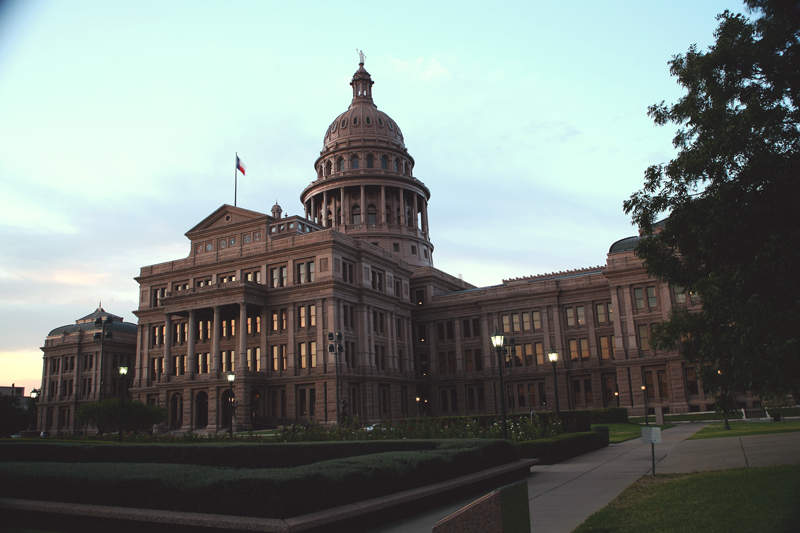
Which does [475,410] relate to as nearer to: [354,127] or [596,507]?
[354,127]

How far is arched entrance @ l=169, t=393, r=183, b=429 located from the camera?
69.8m

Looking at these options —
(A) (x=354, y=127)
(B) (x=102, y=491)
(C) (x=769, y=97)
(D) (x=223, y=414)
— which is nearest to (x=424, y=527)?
(B) (x=102, y=491)

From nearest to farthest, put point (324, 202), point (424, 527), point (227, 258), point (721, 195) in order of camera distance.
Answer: point (424, 527) < point (721, 195) < point (227, 258) < point (324, 202)

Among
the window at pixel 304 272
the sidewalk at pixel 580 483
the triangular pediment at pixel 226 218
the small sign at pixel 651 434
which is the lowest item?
the sidewalk at pixel 580 483

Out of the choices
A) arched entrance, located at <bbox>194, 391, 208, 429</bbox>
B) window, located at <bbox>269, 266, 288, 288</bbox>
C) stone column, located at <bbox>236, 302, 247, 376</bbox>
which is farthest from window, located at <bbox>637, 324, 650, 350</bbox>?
arched entrance, located at <bbox>194, 391, 208, 429</bbox>

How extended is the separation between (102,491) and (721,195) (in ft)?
52.3

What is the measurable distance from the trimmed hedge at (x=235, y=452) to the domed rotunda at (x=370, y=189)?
71783 mm

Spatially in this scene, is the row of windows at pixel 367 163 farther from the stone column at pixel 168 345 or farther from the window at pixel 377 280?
the stone column at pixel 168 345

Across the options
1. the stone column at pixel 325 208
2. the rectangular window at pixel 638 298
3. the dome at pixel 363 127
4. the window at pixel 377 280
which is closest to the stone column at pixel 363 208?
the stone column at pixel 325 208

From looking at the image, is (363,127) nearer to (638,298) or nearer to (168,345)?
(168,345)

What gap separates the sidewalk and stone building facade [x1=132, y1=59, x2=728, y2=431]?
36.3 meters

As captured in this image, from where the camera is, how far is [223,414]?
65.5m

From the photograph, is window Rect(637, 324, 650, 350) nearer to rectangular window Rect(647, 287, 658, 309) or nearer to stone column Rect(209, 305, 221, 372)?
rectangular window Rect(647, 287, 658, 309)

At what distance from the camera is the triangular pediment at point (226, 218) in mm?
73812
